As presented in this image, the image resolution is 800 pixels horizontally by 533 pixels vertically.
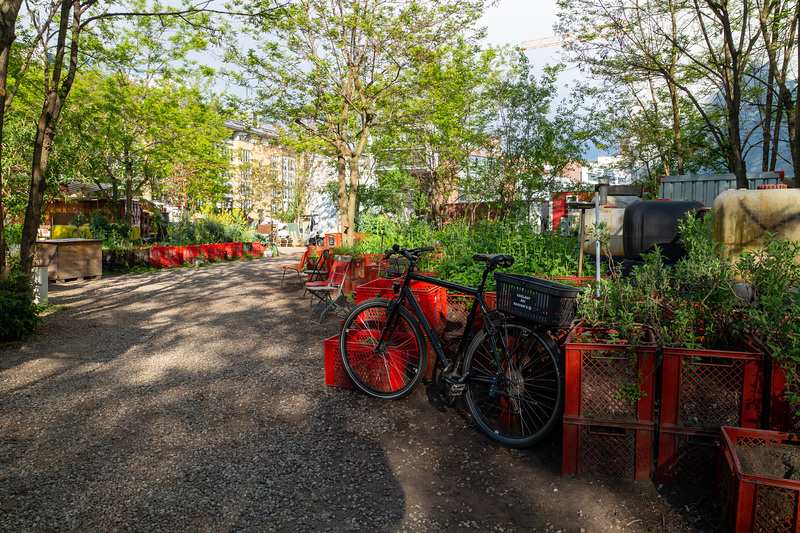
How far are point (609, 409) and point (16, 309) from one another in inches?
273

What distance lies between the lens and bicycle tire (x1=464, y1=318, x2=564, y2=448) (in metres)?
3.40

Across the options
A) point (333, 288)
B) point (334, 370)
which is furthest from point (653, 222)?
point (333, 288)

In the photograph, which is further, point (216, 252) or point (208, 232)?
point (208, 232)

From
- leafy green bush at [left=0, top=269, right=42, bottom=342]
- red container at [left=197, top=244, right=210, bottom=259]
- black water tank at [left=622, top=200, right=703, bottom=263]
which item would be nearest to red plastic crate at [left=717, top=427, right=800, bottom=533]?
black water tank at [left=622, top=200, right=703, bottom=263]

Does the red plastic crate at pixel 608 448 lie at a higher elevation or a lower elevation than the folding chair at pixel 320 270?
lower

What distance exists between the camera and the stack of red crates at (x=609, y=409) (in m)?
2.91

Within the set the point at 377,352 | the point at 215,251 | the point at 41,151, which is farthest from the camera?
the point at 215,251

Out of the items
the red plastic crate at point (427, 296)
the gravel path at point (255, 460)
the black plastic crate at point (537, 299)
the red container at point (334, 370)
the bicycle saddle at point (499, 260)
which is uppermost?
the bicycle saddle at point (499, 260)

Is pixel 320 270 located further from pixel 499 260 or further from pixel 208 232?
pixel 208 232

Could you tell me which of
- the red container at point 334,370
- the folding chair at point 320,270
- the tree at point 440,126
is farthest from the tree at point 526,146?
the red container at point 334,370

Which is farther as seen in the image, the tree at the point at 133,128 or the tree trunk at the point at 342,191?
the tree at the point at 133,128

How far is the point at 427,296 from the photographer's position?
4574 millimetres

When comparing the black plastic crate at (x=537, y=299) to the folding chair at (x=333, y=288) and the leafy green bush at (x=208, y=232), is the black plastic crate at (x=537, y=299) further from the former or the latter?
the leafy green bush at (x=208, y=232)

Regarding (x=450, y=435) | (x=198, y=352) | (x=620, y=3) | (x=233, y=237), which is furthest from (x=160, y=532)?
(x=233, y=237)
